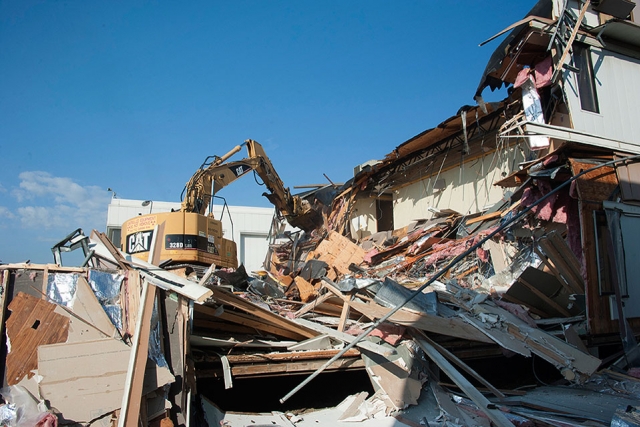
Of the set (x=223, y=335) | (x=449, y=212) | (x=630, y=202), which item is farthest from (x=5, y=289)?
(x=449, y=212)

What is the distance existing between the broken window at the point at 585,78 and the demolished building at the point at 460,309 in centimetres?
4

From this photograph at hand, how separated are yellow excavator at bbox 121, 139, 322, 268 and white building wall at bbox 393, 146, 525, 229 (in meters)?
5.39

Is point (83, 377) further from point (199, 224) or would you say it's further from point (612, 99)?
point (612, 99)

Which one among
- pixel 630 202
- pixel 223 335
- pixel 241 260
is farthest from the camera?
pixel 241 260

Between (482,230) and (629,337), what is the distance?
3984 mm

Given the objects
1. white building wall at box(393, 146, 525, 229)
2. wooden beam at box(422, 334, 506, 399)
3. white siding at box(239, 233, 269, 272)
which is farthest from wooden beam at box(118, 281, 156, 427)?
→ white siding at box(239, 233, 269, 272)

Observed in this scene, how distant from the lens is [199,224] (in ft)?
29.7

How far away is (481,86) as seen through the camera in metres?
9.31

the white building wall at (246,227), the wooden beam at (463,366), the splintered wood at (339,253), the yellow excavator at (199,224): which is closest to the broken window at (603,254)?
the wooden beam at (463,366)

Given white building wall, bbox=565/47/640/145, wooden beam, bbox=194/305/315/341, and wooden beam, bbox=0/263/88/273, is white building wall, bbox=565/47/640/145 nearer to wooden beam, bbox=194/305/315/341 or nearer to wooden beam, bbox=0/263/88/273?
wooden beam, bbox=194/305/315/341

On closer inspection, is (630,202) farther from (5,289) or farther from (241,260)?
(241,260)

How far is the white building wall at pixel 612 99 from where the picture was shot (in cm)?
749

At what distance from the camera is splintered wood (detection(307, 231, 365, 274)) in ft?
40.4

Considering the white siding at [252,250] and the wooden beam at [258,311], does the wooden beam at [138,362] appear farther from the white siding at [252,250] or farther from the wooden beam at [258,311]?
the white siding at [252,250]
